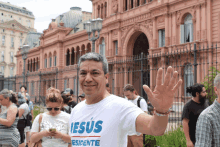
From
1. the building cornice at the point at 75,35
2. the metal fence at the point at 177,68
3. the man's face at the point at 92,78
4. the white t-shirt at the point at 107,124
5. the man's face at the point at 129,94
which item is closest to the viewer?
the white t-shirt at the point at 107,124

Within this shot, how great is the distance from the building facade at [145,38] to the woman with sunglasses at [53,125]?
24.5 feet

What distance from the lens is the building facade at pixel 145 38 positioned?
54.6 ft

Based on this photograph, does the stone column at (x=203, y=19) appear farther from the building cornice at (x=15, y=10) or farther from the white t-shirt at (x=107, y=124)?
the building cornice at (x=15, y=10)

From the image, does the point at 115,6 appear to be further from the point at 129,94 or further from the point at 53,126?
the point at 53,126

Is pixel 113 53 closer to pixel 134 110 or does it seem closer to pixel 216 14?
pixel 216 14

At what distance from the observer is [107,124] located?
2.10m

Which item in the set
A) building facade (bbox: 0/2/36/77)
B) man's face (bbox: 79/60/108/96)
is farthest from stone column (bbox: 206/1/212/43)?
building facade (bbox: 0/2/36/77)

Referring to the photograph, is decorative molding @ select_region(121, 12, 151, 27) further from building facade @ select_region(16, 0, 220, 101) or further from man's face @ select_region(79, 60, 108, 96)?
man's face @ select_region(79, 60, 108, 96)

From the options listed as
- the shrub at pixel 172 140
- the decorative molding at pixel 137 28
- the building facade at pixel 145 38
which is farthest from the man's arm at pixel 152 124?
the decorative molding at pixel 137 28

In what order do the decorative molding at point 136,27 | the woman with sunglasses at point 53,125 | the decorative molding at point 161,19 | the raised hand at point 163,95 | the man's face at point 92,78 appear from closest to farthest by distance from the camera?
the raised hand at point 163,95, the man's face at point 92,78, the woman with sunglasses at point 53,125, the decorative molding at point 161,19, the decorative molding at point 136,27

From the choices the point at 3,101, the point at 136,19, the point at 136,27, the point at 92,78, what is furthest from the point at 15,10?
the point at 92,78

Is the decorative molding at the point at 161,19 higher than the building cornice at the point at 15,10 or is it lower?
lower

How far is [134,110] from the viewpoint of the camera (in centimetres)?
208

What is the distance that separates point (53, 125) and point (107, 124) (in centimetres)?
172
